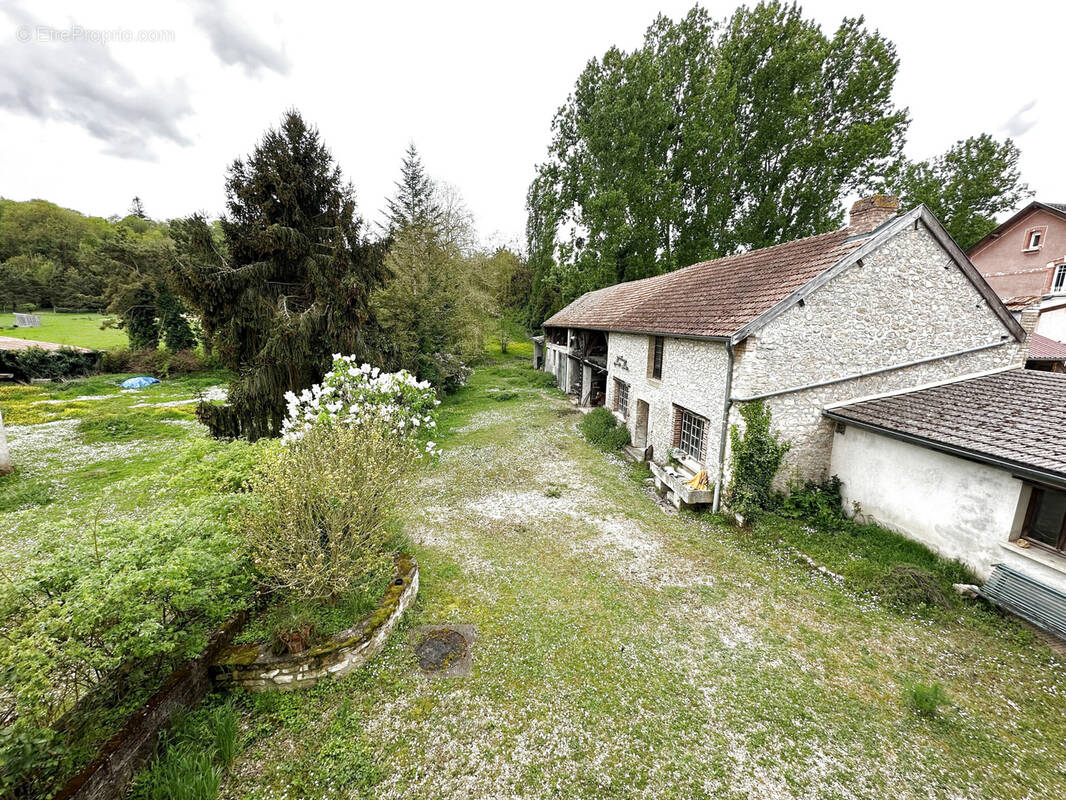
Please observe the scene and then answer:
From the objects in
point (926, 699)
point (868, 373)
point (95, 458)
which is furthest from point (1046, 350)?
point (95, 458)

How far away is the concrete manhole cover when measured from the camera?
5234 millimetres

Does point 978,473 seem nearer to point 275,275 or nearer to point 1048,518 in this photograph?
point 1048,518

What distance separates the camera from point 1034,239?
71.6 feet

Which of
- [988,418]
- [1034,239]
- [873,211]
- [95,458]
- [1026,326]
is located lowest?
[95,458]

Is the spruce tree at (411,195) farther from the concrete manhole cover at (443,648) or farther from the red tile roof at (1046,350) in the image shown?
the red tile roof at (1046,350)

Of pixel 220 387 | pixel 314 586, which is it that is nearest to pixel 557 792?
pixel 314 586

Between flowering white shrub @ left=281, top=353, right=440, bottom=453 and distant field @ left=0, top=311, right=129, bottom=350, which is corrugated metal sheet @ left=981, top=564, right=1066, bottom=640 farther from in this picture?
distant field @ left=0, top=311, right=129, bottom=350

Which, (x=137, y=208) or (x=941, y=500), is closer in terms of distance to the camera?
(x=941, y=500)

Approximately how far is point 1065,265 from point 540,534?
31.7m

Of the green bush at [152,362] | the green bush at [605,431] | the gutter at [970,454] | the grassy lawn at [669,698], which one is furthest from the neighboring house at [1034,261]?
the green bush at [152,362]

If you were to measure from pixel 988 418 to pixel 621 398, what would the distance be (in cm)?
1082

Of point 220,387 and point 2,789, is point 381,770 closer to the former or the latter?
point 2,789

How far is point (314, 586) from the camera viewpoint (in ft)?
17.0

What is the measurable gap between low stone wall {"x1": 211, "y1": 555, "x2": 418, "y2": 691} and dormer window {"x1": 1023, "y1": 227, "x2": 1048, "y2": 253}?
119 ft
